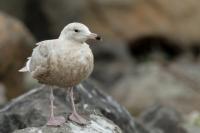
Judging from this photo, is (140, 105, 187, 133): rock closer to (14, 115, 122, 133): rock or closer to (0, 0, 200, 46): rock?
(14, 115, 122, 133): rock

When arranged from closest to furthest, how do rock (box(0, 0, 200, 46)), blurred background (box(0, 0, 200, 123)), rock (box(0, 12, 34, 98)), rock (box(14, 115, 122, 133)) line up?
1. rock (box(14, 115, 122, 133))
2. rock (box(0, 12, 34, 98))
3. blurred background (box(0, 0, 200, 123))
4. rock (box(0, 0, 200, 46))

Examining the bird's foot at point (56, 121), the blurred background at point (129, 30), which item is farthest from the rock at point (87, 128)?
the blurred background at point (129, 30)

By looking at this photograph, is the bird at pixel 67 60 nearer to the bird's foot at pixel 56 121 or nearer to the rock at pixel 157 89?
the bird's foot at pixel 56 121

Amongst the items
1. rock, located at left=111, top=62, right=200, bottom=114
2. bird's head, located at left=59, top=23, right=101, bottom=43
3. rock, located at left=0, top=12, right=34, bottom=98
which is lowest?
bird's head, located at left=59, top=23, right=101, bottom=43

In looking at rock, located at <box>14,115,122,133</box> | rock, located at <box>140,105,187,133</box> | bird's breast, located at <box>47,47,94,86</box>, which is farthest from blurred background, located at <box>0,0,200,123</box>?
bird's breast, located at <box>47,47,94,86</box>

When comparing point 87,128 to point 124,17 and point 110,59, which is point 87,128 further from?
point 124,17

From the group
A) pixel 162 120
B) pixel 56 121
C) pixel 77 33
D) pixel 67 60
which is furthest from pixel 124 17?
pixel 56 121
